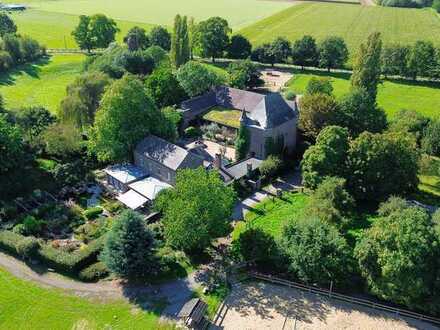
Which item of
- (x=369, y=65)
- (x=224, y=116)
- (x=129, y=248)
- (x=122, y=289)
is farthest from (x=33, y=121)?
(x=369, y=65)

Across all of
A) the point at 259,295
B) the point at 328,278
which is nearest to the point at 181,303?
the point at 259,295

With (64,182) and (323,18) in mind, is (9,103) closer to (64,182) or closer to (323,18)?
(64,182)

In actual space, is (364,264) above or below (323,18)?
below

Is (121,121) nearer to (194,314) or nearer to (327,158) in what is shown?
(327,158)

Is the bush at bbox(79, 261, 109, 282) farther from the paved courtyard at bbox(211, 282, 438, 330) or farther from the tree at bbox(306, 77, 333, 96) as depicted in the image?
the tree at bbox(306, 77, 333, 96)

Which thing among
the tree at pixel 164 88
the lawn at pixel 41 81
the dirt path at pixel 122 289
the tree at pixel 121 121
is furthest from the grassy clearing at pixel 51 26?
the dirt path at pixel 122 289

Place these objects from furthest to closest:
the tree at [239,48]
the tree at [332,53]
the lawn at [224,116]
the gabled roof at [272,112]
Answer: the tree at [239,48] → the tree at [332,53] → the lawn at [224,116] → the gabled roof at [272,112]

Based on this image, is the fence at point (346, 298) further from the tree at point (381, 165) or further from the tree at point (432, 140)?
the tree at point (432, 140)
